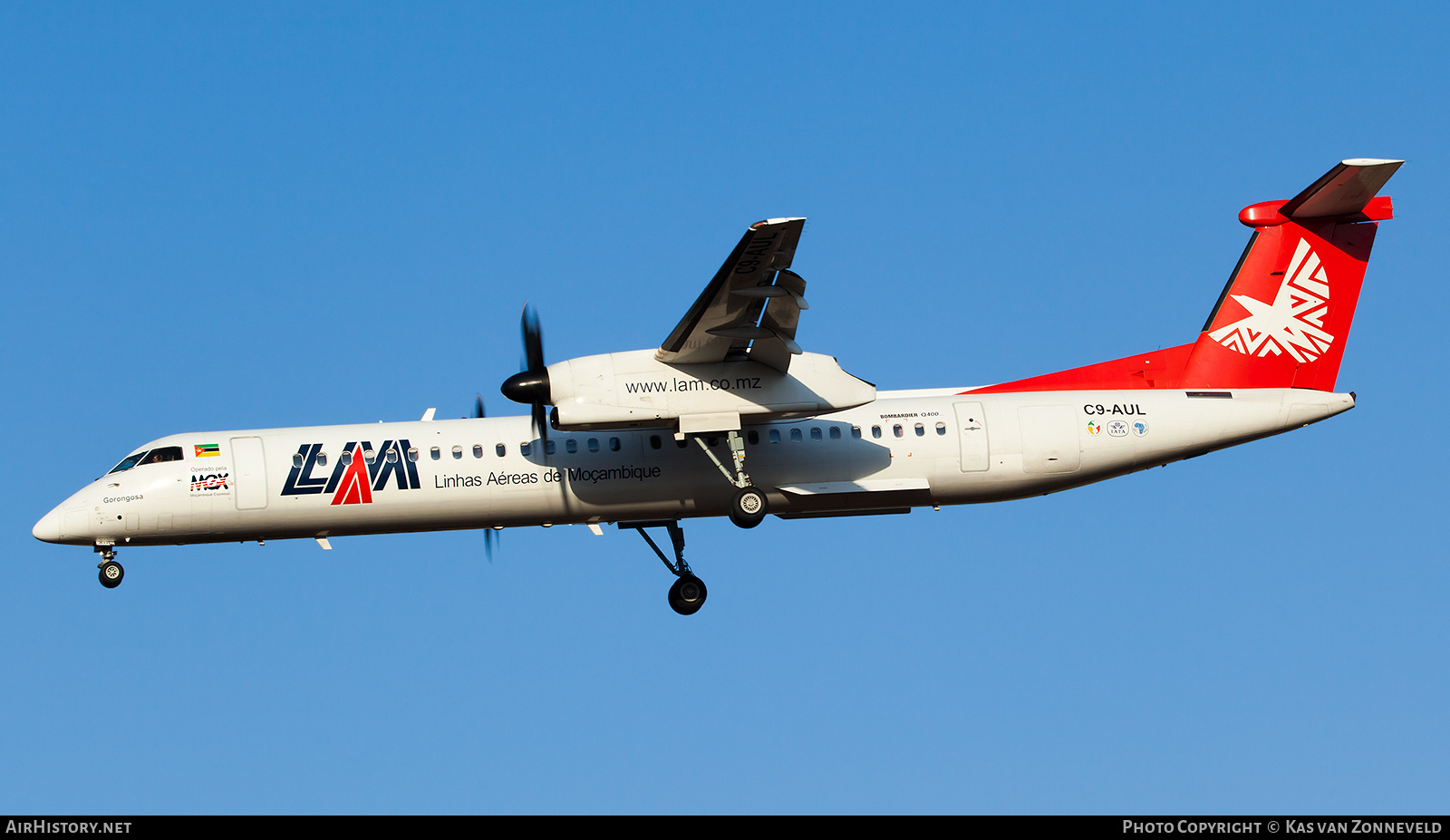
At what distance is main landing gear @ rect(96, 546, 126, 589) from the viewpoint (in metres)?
22.3

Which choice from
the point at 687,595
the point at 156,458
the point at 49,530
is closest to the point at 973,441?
the point at 687,595

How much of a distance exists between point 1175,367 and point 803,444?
276 inches

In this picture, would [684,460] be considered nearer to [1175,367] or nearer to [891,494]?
[891,494]

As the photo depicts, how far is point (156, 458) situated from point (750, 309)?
10.1 metres

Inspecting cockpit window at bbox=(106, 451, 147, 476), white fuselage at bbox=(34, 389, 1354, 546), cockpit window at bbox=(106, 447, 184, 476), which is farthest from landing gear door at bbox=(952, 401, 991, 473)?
cockpit window at bbox=(106, 451, 147, 476)

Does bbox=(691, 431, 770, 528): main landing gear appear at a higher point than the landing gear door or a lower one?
lower

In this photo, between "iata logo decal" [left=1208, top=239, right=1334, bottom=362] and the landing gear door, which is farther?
"iata logo decal" [left=1208, top=239, right=1334, bottom=362]

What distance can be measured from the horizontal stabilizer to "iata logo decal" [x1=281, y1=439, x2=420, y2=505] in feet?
53.1

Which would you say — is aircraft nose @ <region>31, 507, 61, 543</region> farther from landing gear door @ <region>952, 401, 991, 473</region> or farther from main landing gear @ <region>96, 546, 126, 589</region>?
landing gear door @ <region>952, 401, 991, 473</region>

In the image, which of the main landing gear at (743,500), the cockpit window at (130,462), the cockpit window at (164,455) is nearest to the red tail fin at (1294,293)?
the main landing gear at (743,500)

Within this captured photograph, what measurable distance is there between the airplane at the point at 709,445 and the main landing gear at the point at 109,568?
0.11 feet

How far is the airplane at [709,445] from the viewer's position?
→ 2133 cm

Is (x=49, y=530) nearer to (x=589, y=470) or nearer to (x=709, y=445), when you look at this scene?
(x=589, y=470)

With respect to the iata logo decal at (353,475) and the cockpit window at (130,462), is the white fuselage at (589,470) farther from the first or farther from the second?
the cockpit window at (130,462)
